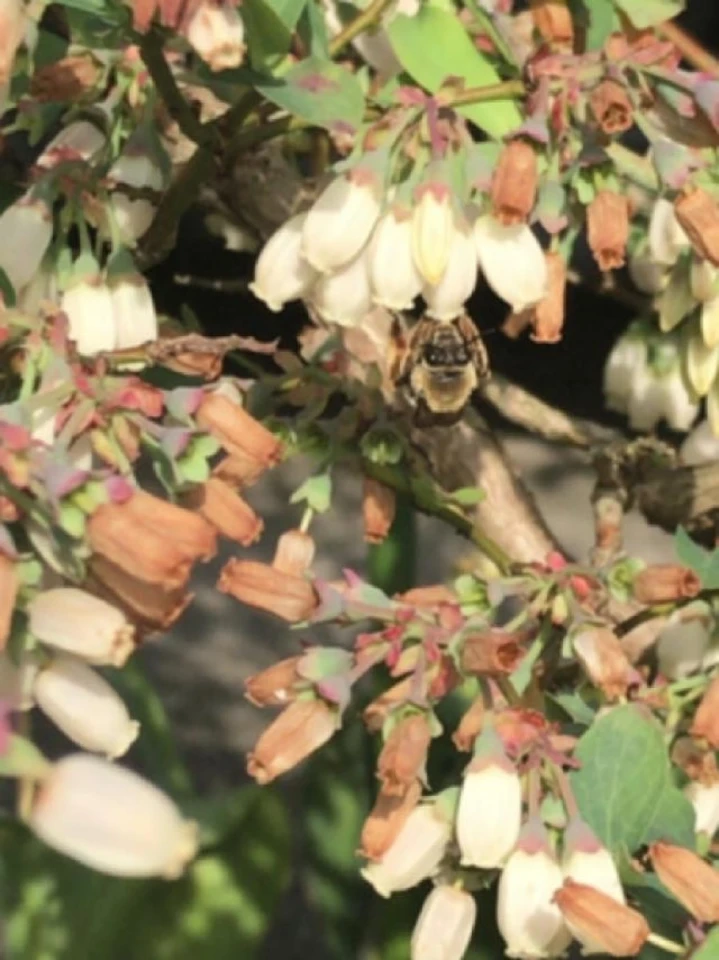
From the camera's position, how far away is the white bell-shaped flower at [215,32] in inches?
20.7

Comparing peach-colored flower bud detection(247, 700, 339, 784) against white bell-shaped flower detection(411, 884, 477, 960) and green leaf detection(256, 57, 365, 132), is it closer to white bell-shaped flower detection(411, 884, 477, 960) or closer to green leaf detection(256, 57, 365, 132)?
white bell-shaped flower detection(411, 884, 477, 960)

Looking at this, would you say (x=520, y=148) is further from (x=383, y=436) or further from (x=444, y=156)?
(x=383, y=436)

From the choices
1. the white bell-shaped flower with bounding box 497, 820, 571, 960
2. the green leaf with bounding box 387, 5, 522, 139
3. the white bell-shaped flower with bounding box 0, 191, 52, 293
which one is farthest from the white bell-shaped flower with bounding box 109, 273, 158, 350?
the white bell-shaped flower with bounding box 497, 820, 571, 960

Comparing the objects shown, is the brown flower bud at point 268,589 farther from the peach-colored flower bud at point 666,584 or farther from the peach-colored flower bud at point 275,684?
the peach-colored flower bud at point 666,584

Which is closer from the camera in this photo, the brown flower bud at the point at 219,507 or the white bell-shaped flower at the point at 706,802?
the brown flower bud at the point at 219,507

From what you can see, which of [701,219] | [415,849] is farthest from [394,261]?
[415,849]

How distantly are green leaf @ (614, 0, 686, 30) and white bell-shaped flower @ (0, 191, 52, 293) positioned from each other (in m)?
0.23

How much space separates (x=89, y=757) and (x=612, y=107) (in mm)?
288

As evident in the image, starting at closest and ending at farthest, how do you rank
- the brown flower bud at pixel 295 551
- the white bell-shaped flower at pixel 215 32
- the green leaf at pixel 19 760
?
the green leaf at pixel 19 760 → the white bell-shaped flower at pixel 215 32 → the brown flower bud at pixel 295 551

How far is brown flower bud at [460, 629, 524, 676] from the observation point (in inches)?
24.4

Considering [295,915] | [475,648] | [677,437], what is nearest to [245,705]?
[295,915]

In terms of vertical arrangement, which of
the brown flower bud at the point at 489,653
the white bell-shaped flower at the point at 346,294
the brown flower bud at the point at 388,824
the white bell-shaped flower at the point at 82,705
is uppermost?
the white bell-shaped flower at the point at 346,294

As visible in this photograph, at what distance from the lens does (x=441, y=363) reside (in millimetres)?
771

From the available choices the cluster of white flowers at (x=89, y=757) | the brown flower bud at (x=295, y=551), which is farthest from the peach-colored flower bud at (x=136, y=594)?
the brown flower bud at (x=295, y=551)
